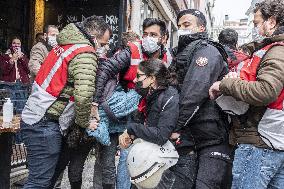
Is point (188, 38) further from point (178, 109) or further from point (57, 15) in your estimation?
point (57, 15)

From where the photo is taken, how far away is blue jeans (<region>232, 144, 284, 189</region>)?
2.95m

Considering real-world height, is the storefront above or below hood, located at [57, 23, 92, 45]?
above

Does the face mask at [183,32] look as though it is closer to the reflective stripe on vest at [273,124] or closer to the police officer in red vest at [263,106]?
the police officer in red vest at [263,106]

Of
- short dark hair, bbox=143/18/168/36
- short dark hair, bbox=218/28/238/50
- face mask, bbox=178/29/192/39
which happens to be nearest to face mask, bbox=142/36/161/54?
short dark hair, bbox=143/18/168/36

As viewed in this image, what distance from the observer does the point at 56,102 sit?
385cm

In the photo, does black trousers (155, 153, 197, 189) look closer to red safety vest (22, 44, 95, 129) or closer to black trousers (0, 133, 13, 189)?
red safety vest (22, 44, 95, 129)

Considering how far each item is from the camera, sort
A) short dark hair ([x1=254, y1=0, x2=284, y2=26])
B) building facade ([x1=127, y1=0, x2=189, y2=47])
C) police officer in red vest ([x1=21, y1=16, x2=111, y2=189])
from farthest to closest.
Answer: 1. building facade ([x1=127, y1=0, x2=189, y2=47])
2. police officer in red vest ([x1=21, y1=16, x2=111, y2=189])
3. short dark hair ([x1=254, y1=0, x2=284, y2=26])

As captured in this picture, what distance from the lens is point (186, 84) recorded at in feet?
11.2

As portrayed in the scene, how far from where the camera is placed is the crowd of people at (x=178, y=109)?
2.97m

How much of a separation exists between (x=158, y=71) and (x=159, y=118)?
43cm

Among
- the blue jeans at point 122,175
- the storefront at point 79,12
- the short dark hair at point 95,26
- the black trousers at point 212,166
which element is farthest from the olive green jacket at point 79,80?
the storefront at point 79,12

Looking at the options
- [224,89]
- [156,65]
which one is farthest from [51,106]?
[224,89]

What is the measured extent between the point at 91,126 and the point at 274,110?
75.4 inches

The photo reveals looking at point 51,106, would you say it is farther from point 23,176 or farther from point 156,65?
point 23,176
